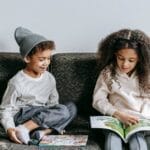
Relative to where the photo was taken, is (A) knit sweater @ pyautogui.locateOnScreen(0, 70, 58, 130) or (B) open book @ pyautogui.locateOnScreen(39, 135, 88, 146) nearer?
(B) open book @ pyautogui.locateOnScreen(39, 135, 88, 146)

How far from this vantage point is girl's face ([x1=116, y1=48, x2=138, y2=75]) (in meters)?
1.69

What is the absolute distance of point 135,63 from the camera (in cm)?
174

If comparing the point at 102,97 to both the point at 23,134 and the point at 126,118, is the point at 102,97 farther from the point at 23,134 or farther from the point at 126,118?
the point at 23,134

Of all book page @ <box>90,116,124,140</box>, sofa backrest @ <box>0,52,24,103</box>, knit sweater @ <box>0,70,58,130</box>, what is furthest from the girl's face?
sofa backrest @ <box>0,52,24,103</box>

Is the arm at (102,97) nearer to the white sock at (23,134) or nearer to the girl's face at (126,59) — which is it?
the girl's face at (126,59)

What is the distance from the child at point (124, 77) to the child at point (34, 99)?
18cm

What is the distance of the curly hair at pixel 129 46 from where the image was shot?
1712 mm

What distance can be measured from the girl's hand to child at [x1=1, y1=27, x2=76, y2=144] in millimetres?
217

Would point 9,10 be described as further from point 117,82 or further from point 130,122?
point 130,122

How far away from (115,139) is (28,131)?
0.38 metres

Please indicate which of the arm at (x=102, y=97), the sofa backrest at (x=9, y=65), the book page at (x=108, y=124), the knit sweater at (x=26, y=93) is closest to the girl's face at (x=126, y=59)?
the arm at (x=102, y=97)

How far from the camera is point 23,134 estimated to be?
1559 mm

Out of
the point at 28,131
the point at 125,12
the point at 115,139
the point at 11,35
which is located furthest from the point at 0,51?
the point at 115,139

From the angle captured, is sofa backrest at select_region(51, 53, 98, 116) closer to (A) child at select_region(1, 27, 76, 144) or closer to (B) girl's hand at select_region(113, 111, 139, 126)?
(A) child at select_region(1, 27, 76, 144)
